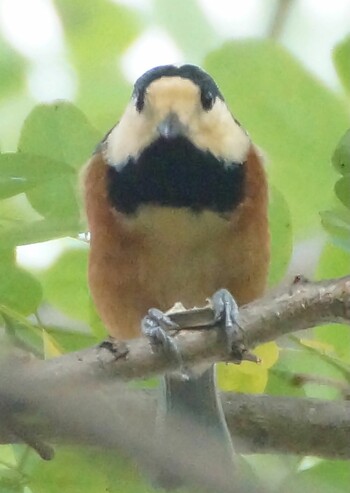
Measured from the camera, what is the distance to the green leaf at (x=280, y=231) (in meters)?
0.69

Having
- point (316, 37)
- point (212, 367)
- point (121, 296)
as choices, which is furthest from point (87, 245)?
point (316, 37)

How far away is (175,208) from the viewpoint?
0.73m

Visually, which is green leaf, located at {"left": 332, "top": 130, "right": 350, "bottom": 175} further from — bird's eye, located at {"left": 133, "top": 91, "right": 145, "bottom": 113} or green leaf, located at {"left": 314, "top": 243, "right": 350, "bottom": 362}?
bird's eye, located at {"left": 133, "top": 91, "right": 145, "bottom": 113}

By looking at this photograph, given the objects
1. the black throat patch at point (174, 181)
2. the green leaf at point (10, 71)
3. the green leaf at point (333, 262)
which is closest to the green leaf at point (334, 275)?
the green leaf at point (333, 262)

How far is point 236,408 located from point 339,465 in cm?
11

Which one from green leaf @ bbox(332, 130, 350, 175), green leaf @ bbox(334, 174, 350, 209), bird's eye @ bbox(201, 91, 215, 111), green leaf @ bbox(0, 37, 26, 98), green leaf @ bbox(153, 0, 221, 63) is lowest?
green leaf @ bbox(334, 174, 350, 209)

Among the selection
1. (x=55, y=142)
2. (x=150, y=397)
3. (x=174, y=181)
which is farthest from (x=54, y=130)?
(x=150, y=397)

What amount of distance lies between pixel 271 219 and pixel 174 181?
0.09 m

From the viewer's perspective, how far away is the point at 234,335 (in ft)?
1.77

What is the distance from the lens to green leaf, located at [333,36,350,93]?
639mm

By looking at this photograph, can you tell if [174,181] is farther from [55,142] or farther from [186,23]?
[186,23]

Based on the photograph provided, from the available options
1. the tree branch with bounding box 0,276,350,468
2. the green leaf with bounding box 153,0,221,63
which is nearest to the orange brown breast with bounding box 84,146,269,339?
the tree branch with bounding box 0,276,350,468

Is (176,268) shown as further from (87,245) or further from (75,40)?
(75,40)

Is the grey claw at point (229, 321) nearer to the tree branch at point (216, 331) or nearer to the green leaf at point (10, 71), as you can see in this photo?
the tree branch at point (216, 331)
